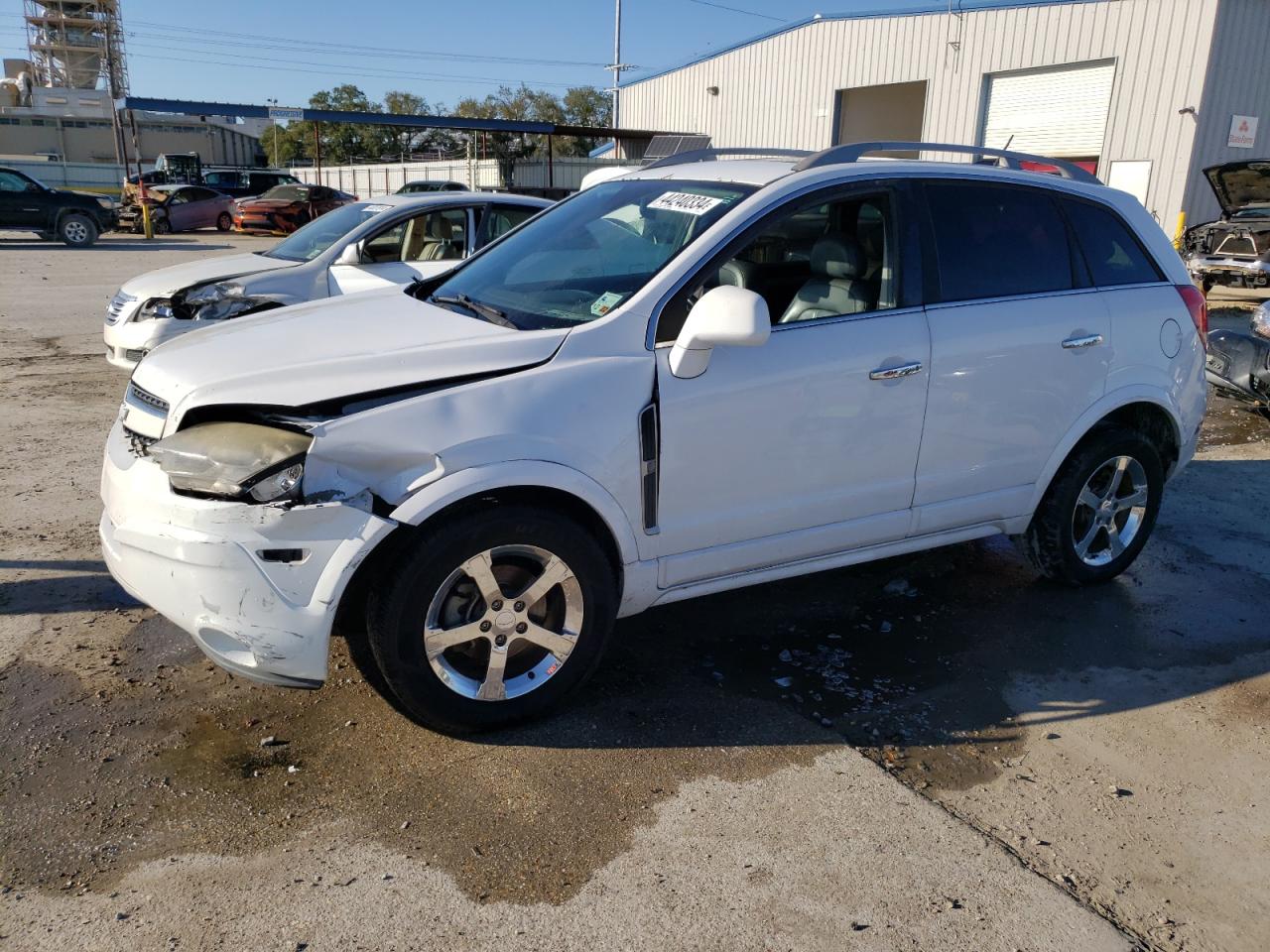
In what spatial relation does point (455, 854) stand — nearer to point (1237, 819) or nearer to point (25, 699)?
point (25, 699)

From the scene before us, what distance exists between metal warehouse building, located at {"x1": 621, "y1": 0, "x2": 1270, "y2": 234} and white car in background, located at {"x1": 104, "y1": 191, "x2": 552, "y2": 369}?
16951 mm

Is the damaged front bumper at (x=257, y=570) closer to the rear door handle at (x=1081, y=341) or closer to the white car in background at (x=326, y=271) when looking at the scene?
the rear door handle at (x=1081, y=341)

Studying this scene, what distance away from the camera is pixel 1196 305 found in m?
4.82

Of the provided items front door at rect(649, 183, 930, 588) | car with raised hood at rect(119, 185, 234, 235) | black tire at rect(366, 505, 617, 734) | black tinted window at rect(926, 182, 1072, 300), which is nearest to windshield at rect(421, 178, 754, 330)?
front door at rect(649, 183, 930, 588)

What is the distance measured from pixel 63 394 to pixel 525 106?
84.5 metres

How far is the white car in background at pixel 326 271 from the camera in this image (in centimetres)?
788

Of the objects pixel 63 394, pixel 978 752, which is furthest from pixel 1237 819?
pixel 63 394

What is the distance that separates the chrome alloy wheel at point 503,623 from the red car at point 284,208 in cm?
2755

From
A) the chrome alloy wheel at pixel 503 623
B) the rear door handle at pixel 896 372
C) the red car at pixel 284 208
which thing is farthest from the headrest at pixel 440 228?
the red car at pixel 284 208

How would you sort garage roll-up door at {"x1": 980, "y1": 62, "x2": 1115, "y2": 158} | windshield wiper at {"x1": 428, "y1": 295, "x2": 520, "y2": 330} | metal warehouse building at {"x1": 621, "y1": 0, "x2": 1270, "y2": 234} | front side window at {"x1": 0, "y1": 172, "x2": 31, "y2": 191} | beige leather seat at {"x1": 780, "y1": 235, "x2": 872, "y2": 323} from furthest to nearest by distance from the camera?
front side window at {"x1": 0, "y1": 172, "x2": 31, "y2": 191} → garage roll-up door at {"x1": 980, "y1": 62, "x2": 1115, "y2": 158} → metal warehouse building at {"x1": 621, "y1": 0, "x2": 1270, "y2": 234} → beige leather seat at {"x1": 780, "y1": 235, "x2": 872, "y2": 323} → windshield wiper at {"x1": 428, "y1": 295, "x2": 520, "y2": 330}

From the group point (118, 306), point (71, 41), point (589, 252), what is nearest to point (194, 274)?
point (118, 306)

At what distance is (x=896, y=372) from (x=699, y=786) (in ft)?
5.57

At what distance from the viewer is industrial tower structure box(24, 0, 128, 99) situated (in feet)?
304

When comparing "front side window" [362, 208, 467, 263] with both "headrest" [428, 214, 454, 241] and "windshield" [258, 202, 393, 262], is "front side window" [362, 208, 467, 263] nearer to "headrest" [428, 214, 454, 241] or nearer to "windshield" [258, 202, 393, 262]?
"headrest" [428, 214, 454, 241]
